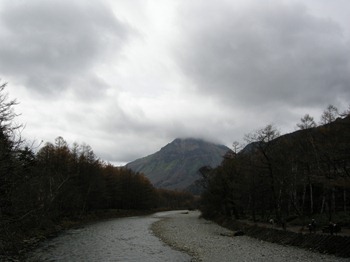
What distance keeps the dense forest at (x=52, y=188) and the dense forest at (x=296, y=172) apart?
24.9 m

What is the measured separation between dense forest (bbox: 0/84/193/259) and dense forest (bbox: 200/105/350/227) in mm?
24894

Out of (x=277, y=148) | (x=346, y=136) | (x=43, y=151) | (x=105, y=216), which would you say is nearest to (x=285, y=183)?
(x=277, y=148)

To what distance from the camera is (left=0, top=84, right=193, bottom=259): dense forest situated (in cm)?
1230

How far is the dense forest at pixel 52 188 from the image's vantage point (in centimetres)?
1230

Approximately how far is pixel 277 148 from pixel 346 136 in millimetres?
16490

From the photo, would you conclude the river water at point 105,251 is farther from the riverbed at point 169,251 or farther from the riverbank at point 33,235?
the riverbank at point 33,235

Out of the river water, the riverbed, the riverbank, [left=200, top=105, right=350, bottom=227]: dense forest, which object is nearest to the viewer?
the riverbank

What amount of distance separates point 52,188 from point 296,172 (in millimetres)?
34112

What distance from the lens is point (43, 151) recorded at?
236 feet

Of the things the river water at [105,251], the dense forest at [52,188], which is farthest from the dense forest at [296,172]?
the dense forest at [52,188]

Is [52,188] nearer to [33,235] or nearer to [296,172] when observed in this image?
[33,235]

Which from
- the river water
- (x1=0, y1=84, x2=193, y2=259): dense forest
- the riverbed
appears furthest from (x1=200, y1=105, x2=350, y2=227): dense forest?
(x1=0, y1=84, x2=193, y2=259): dense forest

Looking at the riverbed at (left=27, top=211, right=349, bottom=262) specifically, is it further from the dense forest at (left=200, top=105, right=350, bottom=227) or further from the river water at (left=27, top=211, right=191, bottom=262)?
the dense forest at (left=200, top=105, right=350, bottom=227)

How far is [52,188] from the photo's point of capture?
50.6m
